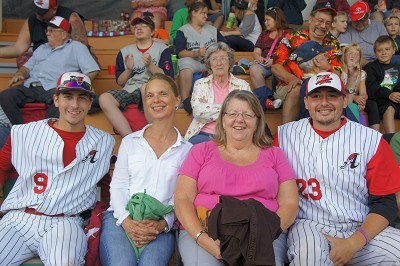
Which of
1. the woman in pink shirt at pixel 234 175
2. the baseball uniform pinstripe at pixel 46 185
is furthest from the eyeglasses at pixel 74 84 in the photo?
the woman in pink shirt at pixel 234 175

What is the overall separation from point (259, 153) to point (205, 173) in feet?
1.10

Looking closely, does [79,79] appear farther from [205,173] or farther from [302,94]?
[302,94]

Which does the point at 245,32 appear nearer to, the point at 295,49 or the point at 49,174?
the point at 295,49

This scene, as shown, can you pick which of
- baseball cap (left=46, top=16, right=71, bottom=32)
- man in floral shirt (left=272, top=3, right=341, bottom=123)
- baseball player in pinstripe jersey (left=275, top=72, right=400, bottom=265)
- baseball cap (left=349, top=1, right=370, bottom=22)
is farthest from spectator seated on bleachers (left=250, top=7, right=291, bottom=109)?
baseball player in pinstripe jersey (left=275, top=72, right=400, bottom=265)

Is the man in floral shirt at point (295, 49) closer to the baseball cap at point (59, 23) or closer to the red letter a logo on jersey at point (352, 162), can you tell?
the red letter a logo on jersey at point (352, 162)

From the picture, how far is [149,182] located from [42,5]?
263 centimetres

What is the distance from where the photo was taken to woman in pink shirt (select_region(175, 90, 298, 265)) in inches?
122

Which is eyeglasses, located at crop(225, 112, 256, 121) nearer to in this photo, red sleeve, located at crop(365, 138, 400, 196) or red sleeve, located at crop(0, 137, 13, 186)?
red sleeve, located at crop(365, 138, 400, 196)

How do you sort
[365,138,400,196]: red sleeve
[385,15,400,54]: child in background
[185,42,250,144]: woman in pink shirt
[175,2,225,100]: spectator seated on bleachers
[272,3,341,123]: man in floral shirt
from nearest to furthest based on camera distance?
[365,138,400,196]: red sleeve
[185,42,250,144]: woman in pink shirt
[272,3,341,123]: man in floral shirt
[175,2,225,100]: spectator seated on bleachers
[385,15,400,54]: child in background

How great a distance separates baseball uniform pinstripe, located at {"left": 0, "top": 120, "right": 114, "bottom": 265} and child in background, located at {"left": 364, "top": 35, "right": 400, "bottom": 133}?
2.99m

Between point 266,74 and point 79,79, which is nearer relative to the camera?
point 79,79

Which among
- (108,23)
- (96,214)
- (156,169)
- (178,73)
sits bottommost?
(96,214)

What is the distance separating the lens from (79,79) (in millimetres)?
3539

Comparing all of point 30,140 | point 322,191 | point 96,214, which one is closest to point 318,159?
Result: point 322,191
